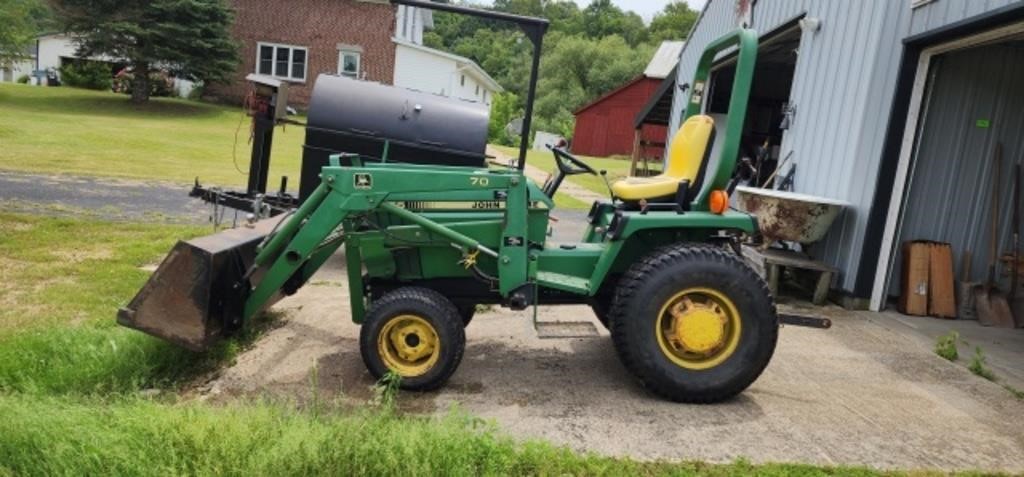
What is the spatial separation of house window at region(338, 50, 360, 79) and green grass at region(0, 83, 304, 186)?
4.52m

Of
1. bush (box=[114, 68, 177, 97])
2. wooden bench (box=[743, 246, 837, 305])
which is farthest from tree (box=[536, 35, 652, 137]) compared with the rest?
wooden bench (box=[743, 246, 837, 305])

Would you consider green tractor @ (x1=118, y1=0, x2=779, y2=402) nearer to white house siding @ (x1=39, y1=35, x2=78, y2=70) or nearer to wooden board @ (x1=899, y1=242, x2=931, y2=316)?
wooden board @ (x1=899, y1=242, x2=931, y2=316)

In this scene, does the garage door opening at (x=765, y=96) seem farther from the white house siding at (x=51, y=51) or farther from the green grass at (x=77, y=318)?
the white house siding at (x=51, y=51)

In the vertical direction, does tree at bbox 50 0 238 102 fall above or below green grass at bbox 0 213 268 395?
above

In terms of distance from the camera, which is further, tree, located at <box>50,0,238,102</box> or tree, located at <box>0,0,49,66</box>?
tree, located at <box>50,0,238,102</box>

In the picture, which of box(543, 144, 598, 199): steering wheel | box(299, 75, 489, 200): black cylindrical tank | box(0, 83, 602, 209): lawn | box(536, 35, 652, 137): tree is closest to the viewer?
box(543, 144, 598, 199): steering wheel

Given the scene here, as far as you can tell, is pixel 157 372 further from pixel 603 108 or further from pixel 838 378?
pixel 603 108

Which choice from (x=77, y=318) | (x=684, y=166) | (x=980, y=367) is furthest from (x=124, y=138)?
(x=980, y=367)

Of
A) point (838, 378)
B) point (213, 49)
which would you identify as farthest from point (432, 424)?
point (213, 49)

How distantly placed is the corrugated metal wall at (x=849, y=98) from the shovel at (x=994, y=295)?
1.23 metres

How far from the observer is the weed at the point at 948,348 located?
5812 millimetres

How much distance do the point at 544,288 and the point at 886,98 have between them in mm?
4397

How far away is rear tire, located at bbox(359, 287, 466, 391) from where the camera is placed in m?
4.39

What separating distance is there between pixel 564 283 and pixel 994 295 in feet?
16.7
